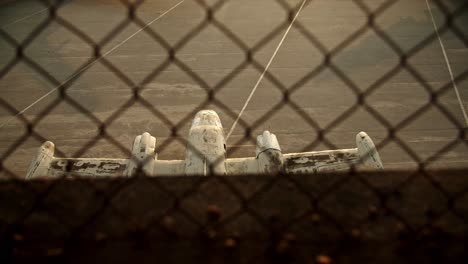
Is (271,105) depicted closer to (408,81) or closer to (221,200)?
→ (408,81)

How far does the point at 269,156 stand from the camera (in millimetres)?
1731

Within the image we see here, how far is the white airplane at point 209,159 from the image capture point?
1706mm

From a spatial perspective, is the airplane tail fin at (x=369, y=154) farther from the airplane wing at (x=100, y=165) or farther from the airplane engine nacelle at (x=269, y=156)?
the airplane wing at (x=100, y=165)

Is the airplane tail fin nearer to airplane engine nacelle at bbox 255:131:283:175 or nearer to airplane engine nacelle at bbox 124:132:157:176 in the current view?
airplane engine nacelle at bbox 255:131:283:175

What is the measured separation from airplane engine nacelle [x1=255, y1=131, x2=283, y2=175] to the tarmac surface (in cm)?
52

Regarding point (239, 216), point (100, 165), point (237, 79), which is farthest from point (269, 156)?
point (237, 79)

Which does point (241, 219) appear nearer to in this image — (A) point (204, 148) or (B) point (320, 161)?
(A) point (204, 148)

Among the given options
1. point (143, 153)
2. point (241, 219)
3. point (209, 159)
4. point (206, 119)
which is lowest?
point (241, 219)

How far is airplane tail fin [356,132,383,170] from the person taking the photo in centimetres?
172

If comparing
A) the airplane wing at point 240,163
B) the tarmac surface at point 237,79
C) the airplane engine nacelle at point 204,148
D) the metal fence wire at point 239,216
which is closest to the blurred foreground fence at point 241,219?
the metal fence wire at point 239,216

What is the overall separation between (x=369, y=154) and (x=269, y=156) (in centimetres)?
30

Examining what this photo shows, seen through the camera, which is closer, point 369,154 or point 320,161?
point 369,154

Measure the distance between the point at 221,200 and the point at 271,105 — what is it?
2077 mm

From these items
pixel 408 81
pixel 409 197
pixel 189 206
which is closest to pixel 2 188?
pixel 189 206
